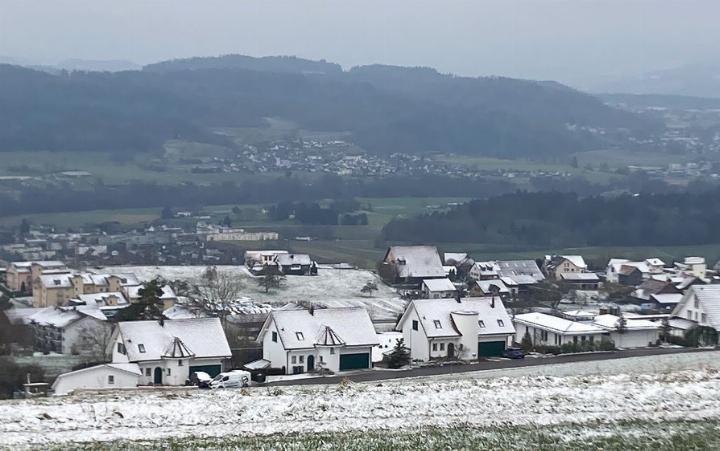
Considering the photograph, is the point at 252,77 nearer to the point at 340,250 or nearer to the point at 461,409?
the point at 340,250

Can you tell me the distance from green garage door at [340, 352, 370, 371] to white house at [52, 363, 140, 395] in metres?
4.71

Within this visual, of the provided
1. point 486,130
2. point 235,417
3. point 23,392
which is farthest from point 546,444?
point 486,130

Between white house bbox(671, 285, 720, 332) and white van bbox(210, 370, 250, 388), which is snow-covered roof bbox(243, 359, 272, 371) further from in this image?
white house bbox(671, 285, 720, 332)

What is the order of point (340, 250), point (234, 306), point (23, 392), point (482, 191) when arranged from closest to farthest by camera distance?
point (23, 392), point (234, 306), point (340, 250), point (482, 191)

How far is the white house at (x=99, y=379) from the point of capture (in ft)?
70.7

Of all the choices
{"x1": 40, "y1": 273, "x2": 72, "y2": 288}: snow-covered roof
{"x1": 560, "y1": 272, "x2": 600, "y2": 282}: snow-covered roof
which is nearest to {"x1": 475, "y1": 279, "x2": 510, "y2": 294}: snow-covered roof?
{"x1": 560, "y1": 272, "x2": 600, "y2": 282}: snow-covered roof

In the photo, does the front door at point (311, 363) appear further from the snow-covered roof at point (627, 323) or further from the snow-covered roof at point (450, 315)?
the snow-covered roof at point (627, 323)

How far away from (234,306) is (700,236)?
38838 mm

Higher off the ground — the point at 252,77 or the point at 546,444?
the point at 252,77

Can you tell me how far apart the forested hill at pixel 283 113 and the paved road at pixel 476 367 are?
325ft

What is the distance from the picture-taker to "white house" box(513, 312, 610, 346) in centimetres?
2820

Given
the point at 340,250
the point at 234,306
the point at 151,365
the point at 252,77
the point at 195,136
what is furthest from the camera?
the point at 252,77

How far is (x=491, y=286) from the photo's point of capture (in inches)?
1700

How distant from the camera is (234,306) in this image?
37312 millimetres
